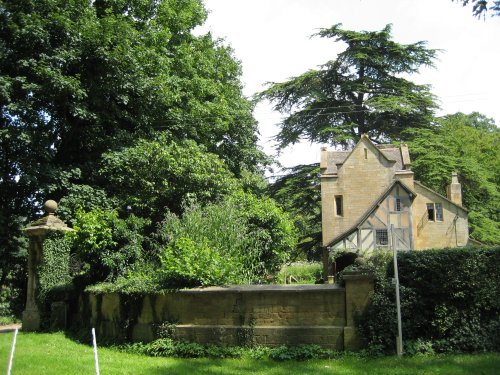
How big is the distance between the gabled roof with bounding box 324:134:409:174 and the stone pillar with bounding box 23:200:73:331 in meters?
21.1

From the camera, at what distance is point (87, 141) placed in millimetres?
Answer: 20797

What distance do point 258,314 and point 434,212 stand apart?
25289mm

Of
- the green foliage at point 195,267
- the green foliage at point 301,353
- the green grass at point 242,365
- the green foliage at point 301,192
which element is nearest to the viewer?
the green grass at point 242,365

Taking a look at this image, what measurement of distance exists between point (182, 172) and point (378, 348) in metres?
11.4

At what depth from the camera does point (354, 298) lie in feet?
34.0

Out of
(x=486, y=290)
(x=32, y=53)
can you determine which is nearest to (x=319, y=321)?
(x=486, y=290)

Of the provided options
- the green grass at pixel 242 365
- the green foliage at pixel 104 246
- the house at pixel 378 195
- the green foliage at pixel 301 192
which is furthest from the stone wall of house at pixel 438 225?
the green grass at pixel 242 365

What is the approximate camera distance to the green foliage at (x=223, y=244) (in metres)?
11.6

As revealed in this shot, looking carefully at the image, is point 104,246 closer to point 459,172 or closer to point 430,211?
point 430,211

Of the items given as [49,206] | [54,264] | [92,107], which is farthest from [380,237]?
[49,206]

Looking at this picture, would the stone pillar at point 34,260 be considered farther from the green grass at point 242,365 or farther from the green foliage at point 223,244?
the green grass at point 242,365

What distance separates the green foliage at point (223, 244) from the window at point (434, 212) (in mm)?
16639

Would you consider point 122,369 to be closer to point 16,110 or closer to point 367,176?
point 16,110

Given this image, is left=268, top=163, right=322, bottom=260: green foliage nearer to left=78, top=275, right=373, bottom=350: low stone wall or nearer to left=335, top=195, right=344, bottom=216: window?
left=335, top=195, right=344, bottom=216: window
